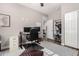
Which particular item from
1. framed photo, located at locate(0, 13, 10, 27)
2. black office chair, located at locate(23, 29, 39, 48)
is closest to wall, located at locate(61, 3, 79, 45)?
black office chair, located at locate(23, 29, 39, 48)

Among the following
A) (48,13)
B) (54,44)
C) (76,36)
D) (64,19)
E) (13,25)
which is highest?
(48,13)

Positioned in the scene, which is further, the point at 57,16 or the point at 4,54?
the point at 57,16

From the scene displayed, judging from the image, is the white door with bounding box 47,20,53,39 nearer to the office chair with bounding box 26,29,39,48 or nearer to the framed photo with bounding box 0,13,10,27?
the office chair with bounding box 26,29,39,48

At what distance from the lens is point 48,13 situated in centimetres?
201

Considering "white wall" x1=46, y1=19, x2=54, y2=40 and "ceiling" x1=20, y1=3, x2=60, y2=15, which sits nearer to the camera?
"ceiling" x1=20, y1=3, x2=60, y2=15

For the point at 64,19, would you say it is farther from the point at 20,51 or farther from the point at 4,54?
the point at 4,54

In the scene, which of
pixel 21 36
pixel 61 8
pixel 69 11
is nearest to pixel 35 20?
pixel 21 36

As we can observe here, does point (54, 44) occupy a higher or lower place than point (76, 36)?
lower

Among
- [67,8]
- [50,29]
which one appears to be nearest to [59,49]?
[50,29]

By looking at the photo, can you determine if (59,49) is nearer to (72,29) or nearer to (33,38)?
(72,29)

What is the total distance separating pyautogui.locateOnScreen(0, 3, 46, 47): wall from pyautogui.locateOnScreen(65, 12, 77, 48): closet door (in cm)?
59

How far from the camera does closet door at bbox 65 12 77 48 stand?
1.91 metres

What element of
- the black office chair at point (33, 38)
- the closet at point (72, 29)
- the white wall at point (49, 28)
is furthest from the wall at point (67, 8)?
the black office chair at point (33, 38)

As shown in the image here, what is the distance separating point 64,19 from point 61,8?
0.82 ft
